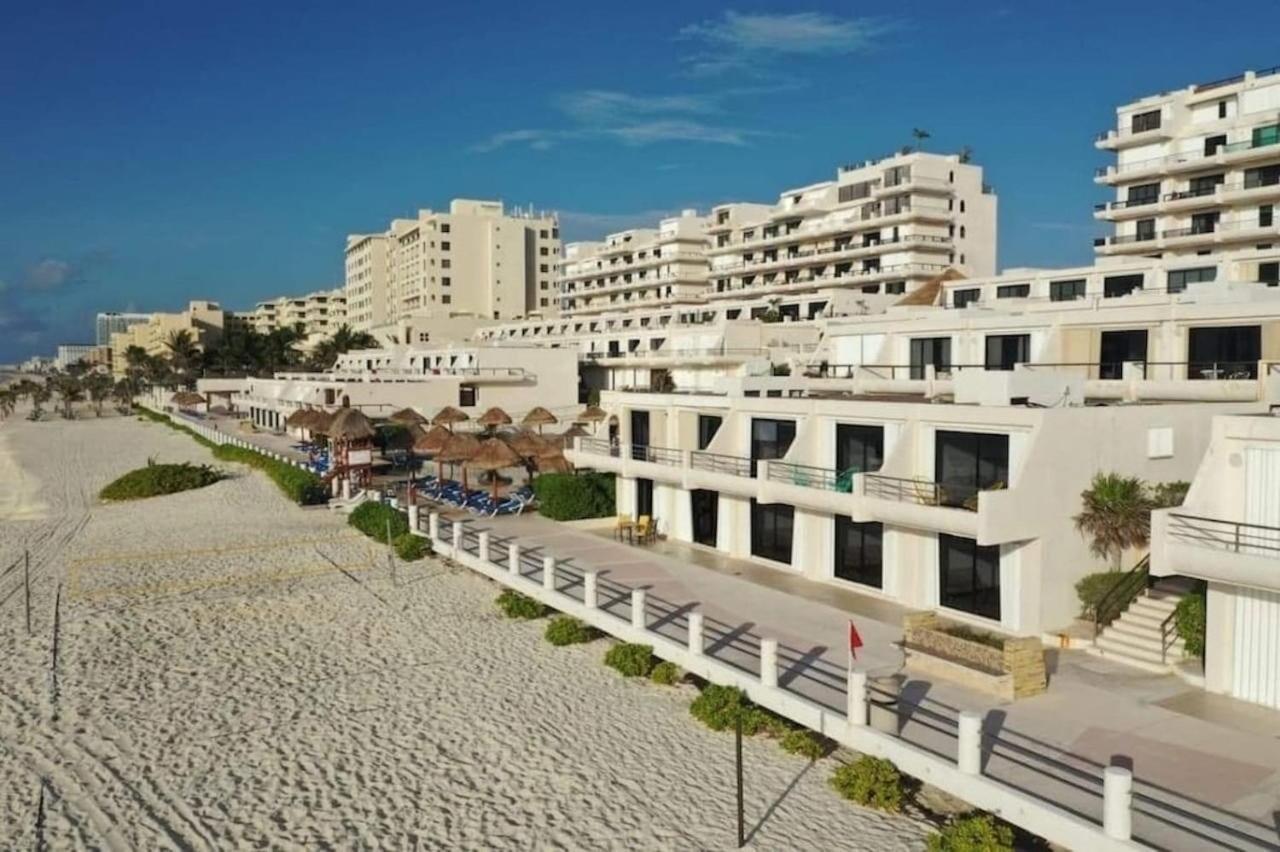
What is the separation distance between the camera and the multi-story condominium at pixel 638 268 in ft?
295

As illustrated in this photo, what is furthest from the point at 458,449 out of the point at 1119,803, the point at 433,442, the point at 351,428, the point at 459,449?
the point at 1119,803

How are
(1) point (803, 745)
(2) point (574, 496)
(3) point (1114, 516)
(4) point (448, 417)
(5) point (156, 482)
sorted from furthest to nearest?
(4) point (448, 417) → (5) point (156, 482) → (2) point (574, 496) → (3) point (1114, 516) → (1) point (803, 745)

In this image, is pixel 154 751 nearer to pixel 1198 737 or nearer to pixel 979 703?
pixel 979 703

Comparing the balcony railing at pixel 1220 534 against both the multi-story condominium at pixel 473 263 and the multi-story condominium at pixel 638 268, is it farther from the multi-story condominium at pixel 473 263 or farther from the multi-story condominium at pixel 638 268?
the multi-story condominium at pixel 473 263

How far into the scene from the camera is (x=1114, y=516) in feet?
55.3

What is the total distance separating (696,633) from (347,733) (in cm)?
590

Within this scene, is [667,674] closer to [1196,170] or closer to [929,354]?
[929,354]

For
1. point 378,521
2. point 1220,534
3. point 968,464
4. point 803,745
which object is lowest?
point 803,745

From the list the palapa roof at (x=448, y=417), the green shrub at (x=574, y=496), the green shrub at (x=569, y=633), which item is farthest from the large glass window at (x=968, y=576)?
the palapa roof at (x=448, y=417)

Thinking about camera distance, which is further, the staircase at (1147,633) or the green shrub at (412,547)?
the green shrub at (412,547)

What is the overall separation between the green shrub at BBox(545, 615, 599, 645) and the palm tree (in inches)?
375

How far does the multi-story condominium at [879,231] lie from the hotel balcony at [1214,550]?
54558 millimetres

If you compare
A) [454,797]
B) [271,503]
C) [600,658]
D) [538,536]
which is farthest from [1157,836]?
[271,503]

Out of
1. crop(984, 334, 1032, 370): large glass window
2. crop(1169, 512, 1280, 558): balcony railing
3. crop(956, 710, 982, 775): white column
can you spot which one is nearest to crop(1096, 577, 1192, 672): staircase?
crop(1169, 512, 1280, 558): balcony railing
